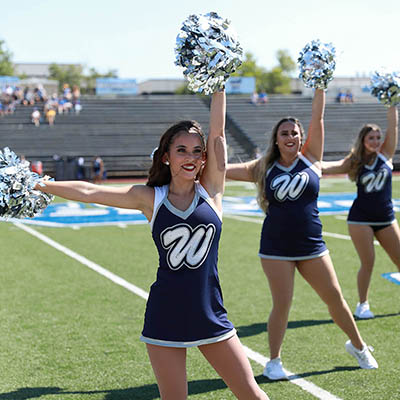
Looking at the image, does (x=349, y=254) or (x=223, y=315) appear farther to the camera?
(x=349, y=254)

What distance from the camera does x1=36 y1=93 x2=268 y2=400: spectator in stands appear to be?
2.71 meters

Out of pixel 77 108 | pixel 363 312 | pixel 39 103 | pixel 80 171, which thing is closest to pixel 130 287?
pixel 363 312

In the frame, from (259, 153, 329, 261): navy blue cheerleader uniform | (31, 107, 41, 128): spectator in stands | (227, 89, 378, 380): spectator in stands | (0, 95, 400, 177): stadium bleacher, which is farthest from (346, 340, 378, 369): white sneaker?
(31, 107, 41, 128): spectator in stands

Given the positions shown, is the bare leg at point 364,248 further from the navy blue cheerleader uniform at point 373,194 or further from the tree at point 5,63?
the tree at point 5,63

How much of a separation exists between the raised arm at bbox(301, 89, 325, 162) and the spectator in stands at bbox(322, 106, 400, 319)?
1367 millimetres

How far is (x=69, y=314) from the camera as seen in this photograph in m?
5.96

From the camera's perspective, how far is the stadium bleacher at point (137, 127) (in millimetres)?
28719

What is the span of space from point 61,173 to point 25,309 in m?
20.2

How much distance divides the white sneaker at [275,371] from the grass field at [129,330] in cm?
6

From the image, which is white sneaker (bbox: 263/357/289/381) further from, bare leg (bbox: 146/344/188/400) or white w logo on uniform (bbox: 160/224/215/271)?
white w logo on uniform (bbox: 160/224/215/271)

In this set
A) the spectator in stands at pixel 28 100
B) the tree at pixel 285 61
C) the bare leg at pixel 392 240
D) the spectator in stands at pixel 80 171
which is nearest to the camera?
the bare leg at pixel 392 240

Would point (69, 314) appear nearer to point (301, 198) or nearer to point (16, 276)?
point (16, 276)

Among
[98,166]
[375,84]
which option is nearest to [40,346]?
[375,84]

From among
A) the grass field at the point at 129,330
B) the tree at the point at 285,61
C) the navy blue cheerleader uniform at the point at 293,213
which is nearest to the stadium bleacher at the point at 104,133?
the grass field at the point at 129,330
